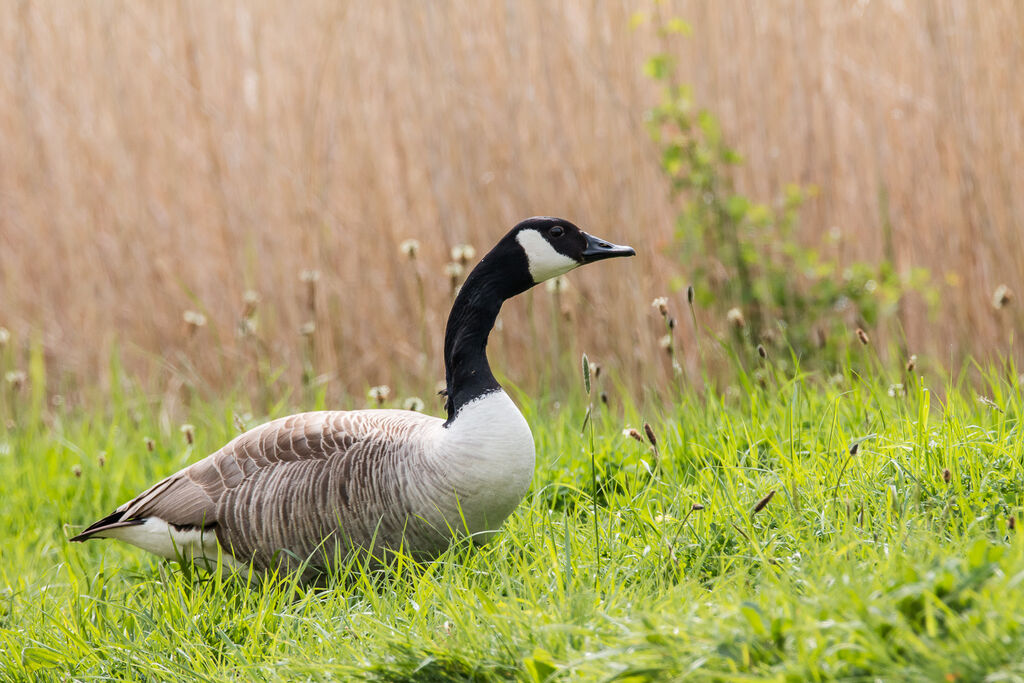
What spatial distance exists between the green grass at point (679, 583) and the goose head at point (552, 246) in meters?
0.80

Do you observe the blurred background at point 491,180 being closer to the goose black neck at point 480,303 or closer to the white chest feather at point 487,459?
the goose black neck at point 480,303

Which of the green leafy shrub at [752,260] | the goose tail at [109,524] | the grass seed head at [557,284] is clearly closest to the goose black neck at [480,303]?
the grass seed head at [557,284]

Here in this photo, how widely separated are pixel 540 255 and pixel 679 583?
52.6 inches

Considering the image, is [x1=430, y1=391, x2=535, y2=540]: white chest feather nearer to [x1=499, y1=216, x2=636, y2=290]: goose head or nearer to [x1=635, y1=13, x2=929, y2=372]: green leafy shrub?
[x1=499, y1=216, x2=636, y2=290]: goose head

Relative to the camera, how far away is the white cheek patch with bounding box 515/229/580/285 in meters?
4.02

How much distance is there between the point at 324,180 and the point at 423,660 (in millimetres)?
4363

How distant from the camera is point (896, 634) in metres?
2.43

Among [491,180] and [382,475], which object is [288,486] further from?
[491,180]

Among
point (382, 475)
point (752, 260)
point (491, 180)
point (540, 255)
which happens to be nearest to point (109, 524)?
point (382, 475)

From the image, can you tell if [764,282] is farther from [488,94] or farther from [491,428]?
[491,428]

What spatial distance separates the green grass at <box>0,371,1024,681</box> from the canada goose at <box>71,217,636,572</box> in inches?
5.7

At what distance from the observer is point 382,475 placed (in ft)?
12.7

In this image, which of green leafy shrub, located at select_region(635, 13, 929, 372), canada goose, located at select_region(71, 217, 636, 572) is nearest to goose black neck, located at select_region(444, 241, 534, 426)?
canada goose, located at select_region(71, 217, 636, 572)

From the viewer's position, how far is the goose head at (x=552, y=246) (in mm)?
4016
